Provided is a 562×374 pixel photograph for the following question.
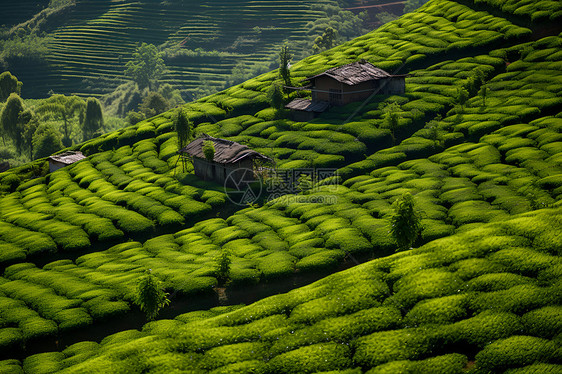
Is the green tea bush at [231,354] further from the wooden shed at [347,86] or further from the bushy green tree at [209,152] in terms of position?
the wooden shed at [347,86]

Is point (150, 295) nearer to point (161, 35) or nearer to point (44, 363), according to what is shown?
point (44, 363)

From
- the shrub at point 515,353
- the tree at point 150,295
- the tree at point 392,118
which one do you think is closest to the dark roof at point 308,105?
the tree at point 392,118

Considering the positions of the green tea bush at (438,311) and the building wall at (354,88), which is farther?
the building wall at (354,88)

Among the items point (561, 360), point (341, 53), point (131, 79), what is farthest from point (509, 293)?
point (131, 79)

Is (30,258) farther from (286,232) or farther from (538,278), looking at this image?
(538,278)

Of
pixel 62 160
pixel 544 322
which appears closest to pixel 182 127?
pixel 62 160

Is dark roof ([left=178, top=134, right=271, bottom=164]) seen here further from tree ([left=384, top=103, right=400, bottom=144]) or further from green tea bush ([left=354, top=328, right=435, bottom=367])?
green tea bush ([left=354, top=328, right=435, bottom=367])

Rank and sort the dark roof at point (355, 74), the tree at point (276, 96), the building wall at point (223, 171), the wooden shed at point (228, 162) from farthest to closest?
1. the tree at point (276, 96)
2. the dark roof at point (355, 74)
3. the building wall at point (223, 171)
4. the wooden shed at point (228, 162)
